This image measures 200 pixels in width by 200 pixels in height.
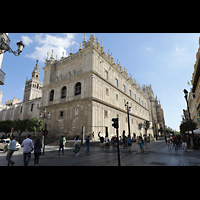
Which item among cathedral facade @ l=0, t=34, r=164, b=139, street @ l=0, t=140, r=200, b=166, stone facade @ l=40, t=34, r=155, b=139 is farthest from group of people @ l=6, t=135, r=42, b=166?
stone facade @ l=40, t=34, r=155, b=139

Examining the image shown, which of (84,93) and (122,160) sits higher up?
(84,93)

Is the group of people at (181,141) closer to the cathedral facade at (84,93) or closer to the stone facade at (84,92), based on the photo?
the cathedral facade at (84,93)

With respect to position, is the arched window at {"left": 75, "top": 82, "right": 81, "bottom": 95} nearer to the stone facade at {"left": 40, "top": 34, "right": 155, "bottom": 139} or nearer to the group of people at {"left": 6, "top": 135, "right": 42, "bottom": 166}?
the stone facade at {"left": 40, "top": 34, "right": 155, "bottom": 139}

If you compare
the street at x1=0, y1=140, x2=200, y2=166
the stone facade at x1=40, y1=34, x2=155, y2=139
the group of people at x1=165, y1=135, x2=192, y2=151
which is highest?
the stone facade at x1=40, y1=34, x2=155, y2=139

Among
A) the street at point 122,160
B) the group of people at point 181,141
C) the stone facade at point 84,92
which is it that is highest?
the stone facade at point 84,92

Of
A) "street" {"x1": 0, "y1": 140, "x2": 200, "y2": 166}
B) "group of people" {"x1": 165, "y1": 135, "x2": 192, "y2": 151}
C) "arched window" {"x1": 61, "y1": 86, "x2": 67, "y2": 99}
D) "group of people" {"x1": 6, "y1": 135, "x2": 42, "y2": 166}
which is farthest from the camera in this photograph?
"arched window" {"x1": 61, "y1": 86, "x2": 67, "y2": 99}

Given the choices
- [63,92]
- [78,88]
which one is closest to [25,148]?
[78,88]

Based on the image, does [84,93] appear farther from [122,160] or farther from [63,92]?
[122,160]

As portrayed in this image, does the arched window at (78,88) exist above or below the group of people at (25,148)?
above

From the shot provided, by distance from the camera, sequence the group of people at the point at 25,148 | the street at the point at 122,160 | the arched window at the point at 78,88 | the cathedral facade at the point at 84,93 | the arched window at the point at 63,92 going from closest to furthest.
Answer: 1. the group of people at the point at 25,148
2. the street at the point at 122,160
3. the cathedral facade at the point at 84,93
4. the arched window at the point at 78,88
5. the arched window at the point at 63,92

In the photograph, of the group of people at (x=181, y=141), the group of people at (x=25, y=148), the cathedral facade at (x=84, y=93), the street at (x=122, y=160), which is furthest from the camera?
the cathedral facade at (x=84, y=93)

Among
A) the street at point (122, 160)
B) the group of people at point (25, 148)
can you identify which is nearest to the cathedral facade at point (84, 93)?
the street at point (122, 160)

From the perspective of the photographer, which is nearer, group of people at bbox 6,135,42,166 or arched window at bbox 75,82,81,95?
group of people at bbox 6,135,42,166
